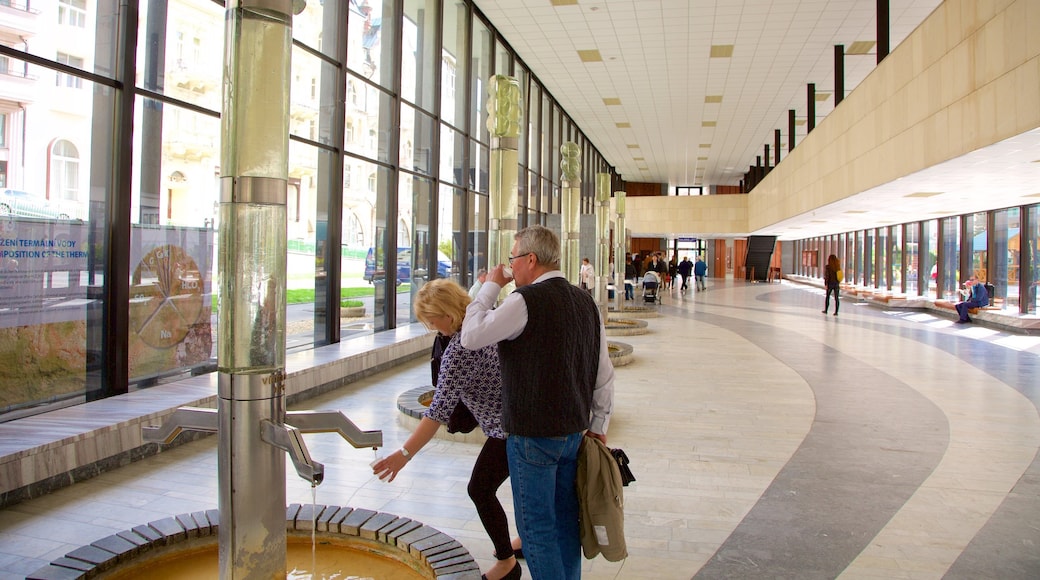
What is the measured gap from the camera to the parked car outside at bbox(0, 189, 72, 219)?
5.28 metres

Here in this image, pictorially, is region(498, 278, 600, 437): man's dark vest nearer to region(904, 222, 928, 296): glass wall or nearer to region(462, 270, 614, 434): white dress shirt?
region(462, 270, 614, 434): white dress shirt

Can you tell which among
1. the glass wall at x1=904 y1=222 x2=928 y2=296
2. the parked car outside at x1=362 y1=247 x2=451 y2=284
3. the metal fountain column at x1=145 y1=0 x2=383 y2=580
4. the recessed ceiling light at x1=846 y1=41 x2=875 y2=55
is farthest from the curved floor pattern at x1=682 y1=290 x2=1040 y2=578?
the glass wall at x1=904 y1=222 x2=928 y2=296

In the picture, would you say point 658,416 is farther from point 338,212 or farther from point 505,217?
point 338,212

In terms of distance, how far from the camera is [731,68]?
17.2 metres

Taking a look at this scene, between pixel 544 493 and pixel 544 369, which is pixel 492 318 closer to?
pixel 544 369

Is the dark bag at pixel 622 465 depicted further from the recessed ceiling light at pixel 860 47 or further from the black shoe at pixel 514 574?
the recessed ceiling light at pixel 860 47

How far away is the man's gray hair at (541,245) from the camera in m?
2.59

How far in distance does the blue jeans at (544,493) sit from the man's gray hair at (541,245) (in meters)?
0.61

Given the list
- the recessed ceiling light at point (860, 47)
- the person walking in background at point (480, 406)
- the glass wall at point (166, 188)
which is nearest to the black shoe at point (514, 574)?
the person walking in background at point (480, 406)

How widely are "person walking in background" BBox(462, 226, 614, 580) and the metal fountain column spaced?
0.50m

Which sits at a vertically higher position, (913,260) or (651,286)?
(913,260)

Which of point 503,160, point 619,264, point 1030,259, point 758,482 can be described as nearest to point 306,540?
point 758,482

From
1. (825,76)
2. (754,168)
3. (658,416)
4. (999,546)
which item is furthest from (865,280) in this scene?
(999,546)

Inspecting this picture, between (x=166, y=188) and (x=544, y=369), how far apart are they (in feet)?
18.6
